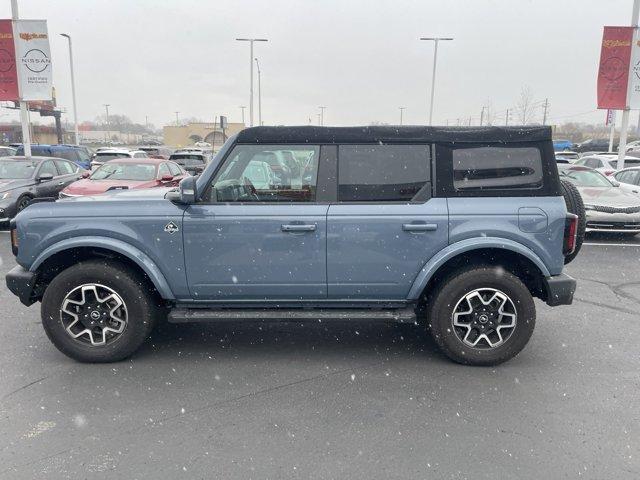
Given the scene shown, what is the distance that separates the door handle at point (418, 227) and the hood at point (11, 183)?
8949mm

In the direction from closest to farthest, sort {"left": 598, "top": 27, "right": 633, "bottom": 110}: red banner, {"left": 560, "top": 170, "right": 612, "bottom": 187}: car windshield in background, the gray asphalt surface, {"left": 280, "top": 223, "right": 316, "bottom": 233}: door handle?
the gray asphalt surface, {"left": 280, "top": 223, "right": 316, "bottom": 233}: door handle, {"left": 560, "top": 170, "right": 612, "bottom": 187}: car windshield in background, {"left": 598, "top": 27, "right": 633, "bottom": 110}: red banner

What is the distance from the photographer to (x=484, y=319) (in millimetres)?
3906

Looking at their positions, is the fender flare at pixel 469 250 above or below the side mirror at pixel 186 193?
below

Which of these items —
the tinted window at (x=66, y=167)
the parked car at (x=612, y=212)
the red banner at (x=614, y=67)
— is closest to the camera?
the parked car at (x=612, y=212)

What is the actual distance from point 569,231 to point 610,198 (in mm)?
6637

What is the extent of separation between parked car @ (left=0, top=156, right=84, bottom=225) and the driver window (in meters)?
6.78

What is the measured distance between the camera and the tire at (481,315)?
3850 millimetres

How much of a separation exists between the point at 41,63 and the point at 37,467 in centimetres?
1477

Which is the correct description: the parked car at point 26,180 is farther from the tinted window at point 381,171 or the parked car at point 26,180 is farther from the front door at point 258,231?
the tinted window at point 381,171

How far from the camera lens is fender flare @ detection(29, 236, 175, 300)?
3.78 m

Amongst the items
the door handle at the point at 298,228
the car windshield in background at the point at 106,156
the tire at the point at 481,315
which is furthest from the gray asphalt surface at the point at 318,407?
the car windshield in background at the point at 106,156

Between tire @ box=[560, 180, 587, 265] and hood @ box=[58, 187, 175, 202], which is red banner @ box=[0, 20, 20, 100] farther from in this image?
tire @ box=[560, 180, 587, 265]

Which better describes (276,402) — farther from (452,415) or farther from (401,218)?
(401,218)

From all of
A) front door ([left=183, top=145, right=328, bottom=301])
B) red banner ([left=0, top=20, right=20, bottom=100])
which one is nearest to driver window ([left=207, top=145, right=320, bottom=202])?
front door ([left=183, top=145, right=328, bottom=301])
